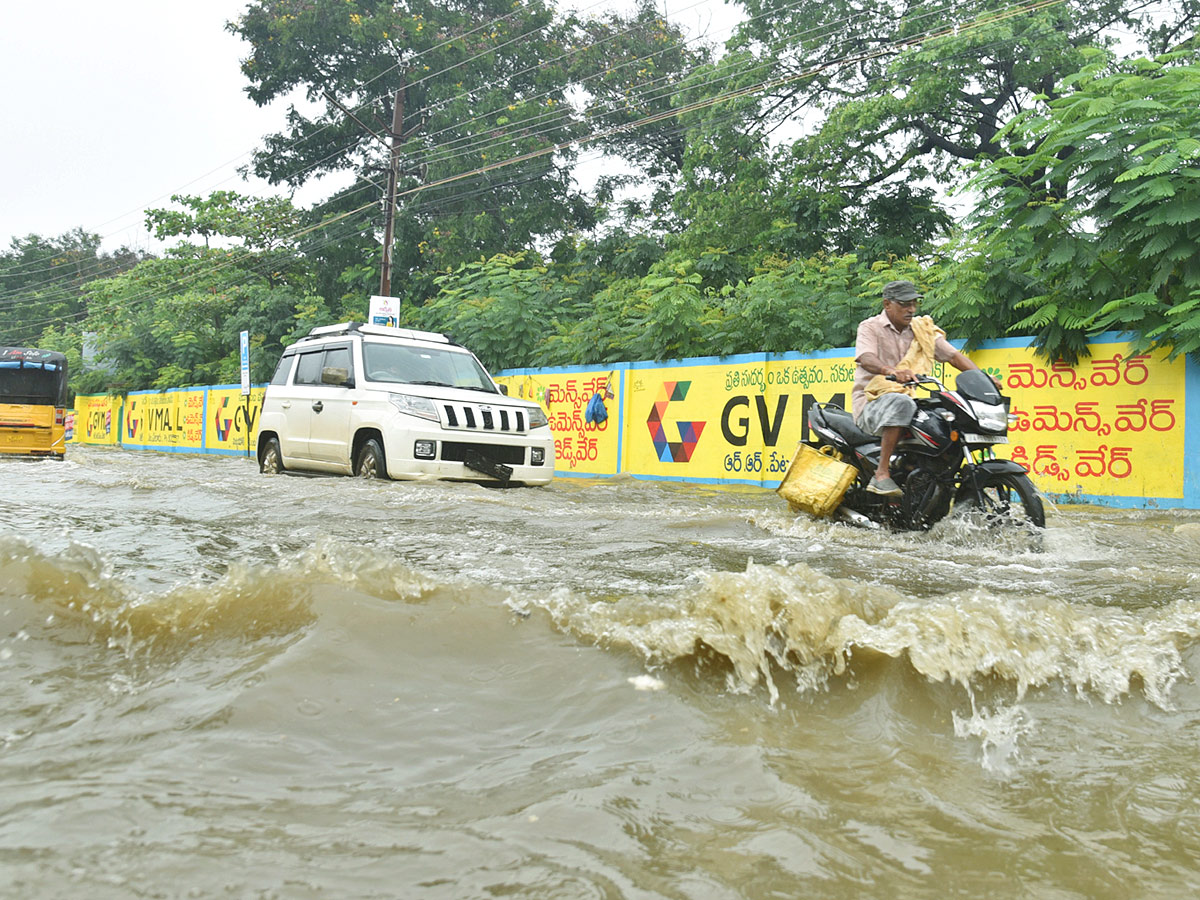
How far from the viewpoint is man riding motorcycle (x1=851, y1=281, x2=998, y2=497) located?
19.0ft

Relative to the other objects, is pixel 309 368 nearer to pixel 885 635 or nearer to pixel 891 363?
pixel 891 363

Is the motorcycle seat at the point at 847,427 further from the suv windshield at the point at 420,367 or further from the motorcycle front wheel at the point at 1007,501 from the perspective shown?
Answer: the suv windshield at the point at 420,367

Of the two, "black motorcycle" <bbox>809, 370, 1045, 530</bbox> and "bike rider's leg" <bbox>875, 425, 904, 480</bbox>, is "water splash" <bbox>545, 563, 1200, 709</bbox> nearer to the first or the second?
"black motorcycle" <bbox>809, 370, 1045, 530</bbox>

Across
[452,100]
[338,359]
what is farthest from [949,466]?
[452,100]

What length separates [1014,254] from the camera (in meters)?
10.0

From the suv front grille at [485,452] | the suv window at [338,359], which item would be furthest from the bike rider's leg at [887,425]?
the suv window at [338,359]

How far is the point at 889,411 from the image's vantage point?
5723 mm

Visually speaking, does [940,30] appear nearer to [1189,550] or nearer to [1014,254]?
[1014,254]

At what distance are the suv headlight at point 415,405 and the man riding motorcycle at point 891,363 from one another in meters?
4.09

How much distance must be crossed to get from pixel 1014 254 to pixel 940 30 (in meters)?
11.7

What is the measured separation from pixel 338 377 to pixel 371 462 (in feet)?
3.20

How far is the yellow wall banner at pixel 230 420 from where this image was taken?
81.6 ft

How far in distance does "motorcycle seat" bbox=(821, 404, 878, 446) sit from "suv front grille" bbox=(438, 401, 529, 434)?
3.52 metres

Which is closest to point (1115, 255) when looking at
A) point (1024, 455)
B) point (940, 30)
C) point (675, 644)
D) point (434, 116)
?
A: point (1024, 455)
